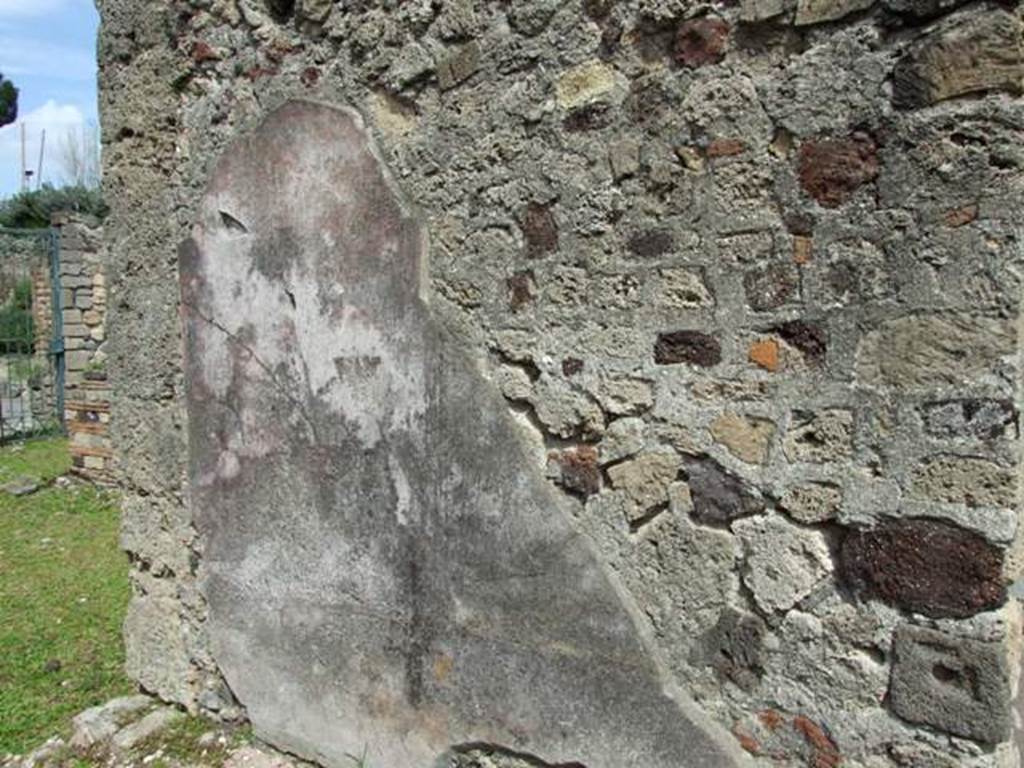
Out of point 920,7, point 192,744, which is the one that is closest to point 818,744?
point 920,7

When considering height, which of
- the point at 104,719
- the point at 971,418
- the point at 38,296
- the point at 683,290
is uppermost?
the point at 683,290

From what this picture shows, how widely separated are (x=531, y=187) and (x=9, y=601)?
420 cm

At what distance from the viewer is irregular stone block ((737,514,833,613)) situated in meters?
1.97

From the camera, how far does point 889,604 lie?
6.17 ft

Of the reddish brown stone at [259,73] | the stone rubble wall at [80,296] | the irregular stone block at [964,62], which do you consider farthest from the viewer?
the stone rubble wall at [80,296]

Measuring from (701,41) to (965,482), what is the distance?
3.56 ft

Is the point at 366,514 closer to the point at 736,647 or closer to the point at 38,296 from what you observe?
the point at 736,647

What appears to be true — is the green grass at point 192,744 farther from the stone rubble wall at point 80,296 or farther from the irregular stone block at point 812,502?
the stone rubble wall at point 80,296

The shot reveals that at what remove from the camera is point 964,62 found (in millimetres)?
1718

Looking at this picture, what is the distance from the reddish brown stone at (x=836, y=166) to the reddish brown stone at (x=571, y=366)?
68 centimetres

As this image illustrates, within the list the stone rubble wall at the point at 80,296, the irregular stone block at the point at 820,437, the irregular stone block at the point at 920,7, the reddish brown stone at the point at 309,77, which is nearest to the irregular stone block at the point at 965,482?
the irregular stone block at the point at 820,437

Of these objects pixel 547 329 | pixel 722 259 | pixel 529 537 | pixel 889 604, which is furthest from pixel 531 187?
pixel 889 604

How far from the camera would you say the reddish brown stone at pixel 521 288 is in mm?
2338

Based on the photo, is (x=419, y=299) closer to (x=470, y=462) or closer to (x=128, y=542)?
(x=470, y=462)
